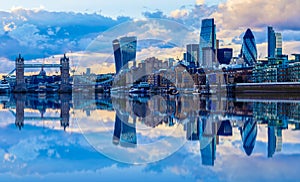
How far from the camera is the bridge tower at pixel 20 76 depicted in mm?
84438

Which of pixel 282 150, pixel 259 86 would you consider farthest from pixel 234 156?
A: pixel 259 86

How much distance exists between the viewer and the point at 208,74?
218 ft

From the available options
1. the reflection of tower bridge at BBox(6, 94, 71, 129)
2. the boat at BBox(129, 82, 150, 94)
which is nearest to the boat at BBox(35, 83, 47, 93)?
the boat at BBox(129, 82, 150, 94)

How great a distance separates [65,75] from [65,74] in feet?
1.20

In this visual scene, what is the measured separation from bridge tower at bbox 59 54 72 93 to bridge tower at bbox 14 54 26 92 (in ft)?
22.8

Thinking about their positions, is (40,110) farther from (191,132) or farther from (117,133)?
(191,132)

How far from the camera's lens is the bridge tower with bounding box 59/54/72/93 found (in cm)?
7862

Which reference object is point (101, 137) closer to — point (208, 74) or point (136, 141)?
point (136, 141)

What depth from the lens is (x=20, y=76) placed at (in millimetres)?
89562

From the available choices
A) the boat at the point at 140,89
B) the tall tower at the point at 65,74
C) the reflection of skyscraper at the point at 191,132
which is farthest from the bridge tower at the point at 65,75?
the reflection of skyscraper at the point at 191,132

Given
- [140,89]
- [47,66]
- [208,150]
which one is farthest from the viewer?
[47,66]

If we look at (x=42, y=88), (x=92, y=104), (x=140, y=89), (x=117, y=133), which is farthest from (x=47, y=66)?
(x=117, y=133)

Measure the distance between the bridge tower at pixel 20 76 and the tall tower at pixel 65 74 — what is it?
6.94 metres

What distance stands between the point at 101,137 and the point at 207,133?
2.03 m
